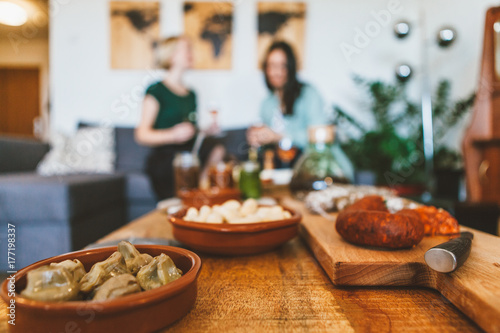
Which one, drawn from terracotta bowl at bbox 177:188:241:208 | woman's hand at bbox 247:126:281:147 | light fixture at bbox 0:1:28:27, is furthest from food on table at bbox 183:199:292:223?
light fixture at bbox 0:1:28:27

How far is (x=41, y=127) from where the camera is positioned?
5641 millimetres

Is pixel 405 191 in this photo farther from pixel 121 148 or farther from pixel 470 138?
pixel 121 148

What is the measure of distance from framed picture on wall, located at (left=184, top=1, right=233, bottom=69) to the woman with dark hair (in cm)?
47

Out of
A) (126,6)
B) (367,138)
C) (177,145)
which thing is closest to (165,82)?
(177,145)

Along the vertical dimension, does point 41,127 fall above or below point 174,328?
above

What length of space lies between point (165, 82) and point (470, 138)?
229 centimetres

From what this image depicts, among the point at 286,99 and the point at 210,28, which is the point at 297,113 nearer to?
the point at 286,99

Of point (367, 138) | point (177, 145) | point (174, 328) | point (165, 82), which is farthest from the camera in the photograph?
point (367, 138)

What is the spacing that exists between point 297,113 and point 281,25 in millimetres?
935

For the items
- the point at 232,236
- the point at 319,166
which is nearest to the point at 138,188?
the point at 319,166

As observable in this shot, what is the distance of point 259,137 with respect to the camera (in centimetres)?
282

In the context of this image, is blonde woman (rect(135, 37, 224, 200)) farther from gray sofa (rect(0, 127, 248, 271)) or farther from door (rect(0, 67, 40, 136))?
door (rect(0, 67, 40, 136))

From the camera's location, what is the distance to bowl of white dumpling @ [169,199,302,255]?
1.73 feet

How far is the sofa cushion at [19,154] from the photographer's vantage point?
2.28 metres
